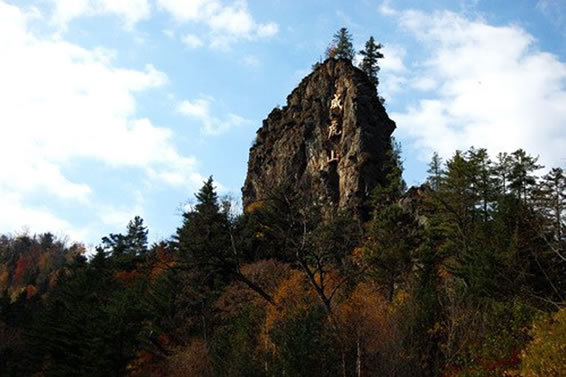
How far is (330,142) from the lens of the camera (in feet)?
227

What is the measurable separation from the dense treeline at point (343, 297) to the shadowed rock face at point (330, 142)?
664cm

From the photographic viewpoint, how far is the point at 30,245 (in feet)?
404

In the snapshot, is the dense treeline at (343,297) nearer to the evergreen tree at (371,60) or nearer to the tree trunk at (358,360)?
the tree trunk at (358,360)

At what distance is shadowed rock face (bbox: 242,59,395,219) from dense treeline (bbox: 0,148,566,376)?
6.64 m

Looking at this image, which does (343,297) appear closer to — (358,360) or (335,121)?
(358,360)

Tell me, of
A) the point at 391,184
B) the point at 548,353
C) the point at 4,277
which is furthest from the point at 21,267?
the point at 548,353

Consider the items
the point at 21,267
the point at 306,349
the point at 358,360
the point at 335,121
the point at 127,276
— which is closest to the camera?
the point at 306,349

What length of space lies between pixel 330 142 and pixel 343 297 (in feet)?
117

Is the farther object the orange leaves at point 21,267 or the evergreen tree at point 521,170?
the orange leaves at point 21,267

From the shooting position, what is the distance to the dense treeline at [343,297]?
25.3 meters

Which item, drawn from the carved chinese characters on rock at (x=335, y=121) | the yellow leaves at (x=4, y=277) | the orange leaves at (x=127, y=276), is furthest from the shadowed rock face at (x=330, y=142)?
the yellow leaves at (x=4, y=277)

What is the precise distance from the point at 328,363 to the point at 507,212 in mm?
13145

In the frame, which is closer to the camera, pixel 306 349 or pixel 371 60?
pixel 306 349

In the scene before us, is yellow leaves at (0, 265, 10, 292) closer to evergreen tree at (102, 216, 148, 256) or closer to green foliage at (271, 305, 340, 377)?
evergreen tree at (102, 216, 148, 256)
